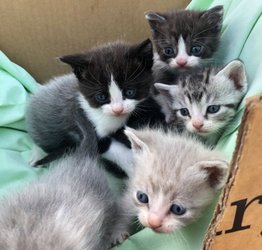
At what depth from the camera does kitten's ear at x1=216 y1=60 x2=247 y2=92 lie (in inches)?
49.1

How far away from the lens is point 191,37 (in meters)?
1.47

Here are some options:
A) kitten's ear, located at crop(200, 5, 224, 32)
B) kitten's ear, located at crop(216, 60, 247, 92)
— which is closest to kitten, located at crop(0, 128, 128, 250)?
kitten's ear, located at crop(216, 60, 247, 92)

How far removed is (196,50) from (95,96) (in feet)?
1.17

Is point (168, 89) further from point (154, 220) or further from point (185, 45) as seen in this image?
point (154, 220)

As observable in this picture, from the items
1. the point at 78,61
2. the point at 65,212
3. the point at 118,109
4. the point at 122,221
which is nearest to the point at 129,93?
the point at 118,109

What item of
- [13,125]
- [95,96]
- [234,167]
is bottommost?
[13,125]

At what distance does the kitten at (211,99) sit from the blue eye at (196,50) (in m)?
0.13

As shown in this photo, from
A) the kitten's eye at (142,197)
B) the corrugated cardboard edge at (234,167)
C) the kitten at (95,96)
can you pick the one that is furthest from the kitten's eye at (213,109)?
the corrugated cardboard edge at (234,167)

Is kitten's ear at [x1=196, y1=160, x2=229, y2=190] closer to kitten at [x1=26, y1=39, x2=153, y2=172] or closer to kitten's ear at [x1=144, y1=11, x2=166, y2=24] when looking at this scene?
kitten at [x1=26, y1=39, x2=153, y2=172]

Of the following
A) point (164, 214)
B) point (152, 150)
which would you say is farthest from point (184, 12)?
point (164, 214)

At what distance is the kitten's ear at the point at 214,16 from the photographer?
1471mm

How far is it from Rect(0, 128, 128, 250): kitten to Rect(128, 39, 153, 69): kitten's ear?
343mm

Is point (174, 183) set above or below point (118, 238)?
above

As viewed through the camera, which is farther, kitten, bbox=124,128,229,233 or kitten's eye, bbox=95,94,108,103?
kitten's eye, bbox=95,94,108,103
